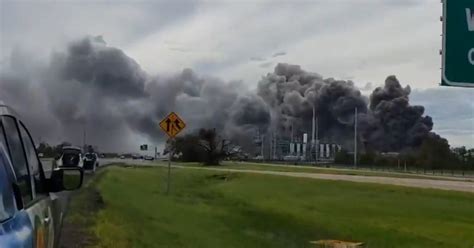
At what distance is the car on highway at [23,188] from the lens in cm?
317

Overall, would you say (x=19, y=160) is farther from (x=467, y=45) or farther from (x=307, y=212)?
(x=307, y=212)

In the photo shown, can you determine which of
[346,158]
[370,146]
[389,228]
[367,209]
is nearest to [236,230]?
[389,228]

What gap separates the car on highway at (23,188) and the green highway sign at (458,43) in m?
2.60

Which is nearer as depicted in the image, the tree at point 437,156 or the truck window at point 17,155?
the truck window at point 17,155

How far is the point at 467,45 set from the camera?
4.38m

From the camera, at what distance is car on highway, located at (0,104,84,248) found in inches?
125

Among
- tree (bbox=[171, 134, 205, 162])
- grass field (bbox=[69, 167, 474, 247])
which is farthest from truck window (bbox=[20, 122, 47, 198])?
tree (bbox=[171, 134, 205, 162])

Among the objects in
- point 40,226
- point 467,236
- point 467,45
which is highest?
point 467,45

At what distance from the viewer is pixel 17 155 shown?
4410 millimetres

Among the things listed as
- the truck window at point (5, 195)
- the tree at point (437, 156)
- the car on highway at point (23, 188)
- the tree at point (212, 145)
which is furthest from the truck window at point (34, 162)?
the tree at point (437, 156)

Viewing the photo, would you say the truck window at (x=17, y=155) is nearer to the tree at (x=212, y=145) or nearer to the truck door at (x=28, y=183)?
the truck door at (x=28, y=183)

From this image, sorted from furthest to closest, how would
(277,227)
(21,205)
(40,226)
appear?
(277,227)
(40,226)
(21,205)

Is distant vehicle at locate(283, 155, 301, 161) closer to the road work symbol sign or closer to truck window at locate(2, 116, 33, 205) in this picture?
the road work symbol sign

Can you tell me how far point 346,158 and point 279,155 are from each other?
→ 82.8 ft
